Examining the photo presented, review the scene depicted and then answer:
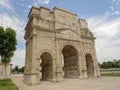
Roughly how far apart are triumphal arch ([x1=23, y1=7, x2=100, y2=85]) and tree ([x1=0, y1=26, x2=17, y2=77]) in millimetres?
4229

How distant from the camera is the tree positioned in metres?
21.2

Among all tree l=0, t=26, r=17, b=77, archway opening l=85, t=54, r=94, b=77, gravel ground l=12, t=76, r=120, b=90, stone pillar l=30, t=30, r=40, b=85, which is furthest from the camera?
archway opening l=85, t=54, r=94, b=77

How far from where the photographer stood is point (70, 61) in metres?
21.3

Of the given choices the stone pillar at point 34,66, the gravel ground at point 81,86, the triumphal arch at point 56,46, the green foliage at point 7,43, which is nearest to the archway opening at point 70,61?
the triumphal arch at point 56,46

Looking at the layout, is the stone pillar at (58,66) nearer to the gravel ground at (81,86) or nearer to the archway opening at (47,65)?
the archway opening at (47,65)

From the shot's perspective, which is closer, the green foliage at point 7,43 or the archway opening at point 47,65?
the archway opening at point 47,65

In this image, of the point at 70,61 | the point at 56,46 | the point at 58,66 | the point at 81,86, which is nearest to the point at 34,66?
the point at 58,66

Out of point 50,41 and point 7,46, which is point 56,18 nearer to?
point 50,41

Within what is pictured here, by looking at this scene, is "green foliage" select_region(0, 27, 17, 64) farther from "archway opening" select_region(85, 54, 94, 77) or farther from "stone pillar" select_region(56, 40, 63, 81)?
"archway opening" select_region(85, 54, 94, 77)

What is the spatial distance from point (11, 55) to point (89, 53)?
49.0 ft

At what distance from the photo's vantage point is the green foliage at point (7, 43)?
21188 mm

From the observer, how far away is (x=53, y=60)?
54.6 ft

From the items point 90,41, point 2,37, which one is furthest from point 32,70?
point 90,41

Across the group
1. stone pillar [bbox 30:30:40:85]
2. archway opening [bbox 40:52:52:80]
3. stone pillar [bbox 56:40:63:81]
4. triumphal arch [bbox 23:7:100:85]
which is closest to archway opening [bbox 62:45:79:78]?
triumphal arch [bbox 23:7:100:85]
